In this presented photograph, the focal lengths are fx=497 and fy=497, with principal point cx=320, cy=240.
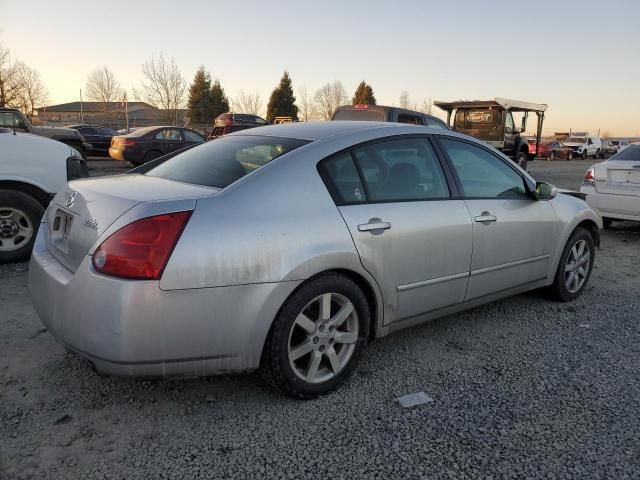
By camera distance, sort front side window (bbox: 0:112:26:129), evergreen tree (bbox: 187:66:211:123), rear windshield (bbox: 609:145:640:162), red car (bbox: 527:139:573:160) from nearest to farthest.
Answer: rear windshield (bbox: 609:145:640:162)
front side window (bbox: 0:112:26:129)
red car (bbox: 527:139:573:160)
evergreen tree (bbox: 187:66:211:123)

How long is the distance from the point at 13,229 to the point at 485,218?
4.52 meters

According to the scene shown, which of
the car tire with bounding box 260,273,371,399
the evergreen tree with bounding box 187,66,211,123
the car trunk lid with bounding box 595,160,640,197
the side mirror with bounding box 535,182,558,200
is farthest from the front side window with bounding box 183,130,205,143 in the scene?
the evergreen tree with bounding box 187,66,211,123

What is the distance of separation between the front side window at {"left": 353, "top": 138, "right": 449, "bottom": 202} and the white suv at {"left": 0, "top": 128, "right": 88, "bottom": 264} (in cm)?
335

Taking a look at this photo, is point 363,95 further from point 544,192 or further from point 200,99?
point 544,192

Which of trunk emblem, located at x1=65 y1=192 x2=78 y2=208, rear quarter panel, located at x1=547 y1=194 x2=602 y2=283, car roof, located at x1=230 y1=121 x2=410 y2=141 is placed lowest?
rear quarter panel, located at x1=547 y1=194 x2=602 y2=283

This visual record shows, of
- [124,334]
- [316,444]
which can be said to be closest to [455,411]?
[316,444]

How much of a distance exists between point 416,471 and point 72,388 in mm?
1883

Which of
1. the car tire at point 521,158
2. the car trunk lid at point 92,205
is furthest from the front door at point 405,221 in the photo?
the car tire at point 521,158

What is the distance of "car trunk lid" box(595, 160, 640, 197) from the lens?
6.99 m

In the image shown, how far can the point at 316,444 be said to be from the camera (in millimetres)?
2322

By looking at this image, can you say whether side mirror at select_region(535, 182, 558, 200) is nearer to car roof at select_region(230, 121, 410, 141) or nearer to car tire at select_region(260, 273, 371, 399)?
car roof at select_region(230, 121, 410, 141)

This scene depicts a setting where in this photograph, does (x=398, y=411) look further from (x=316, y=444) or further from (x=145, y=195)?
(x=145, y=195)

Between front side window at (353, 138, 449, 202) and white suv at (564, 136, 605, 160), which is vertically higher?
front side window at (353, 138, 449, 202)

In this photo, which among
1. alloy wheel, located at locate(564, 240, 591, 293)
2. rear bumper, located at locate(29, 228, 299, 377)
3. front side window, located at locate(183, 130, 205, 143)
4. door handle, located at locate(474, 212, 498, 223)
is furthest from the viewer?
front side window, located at locate(183, 130, 205, 143)
